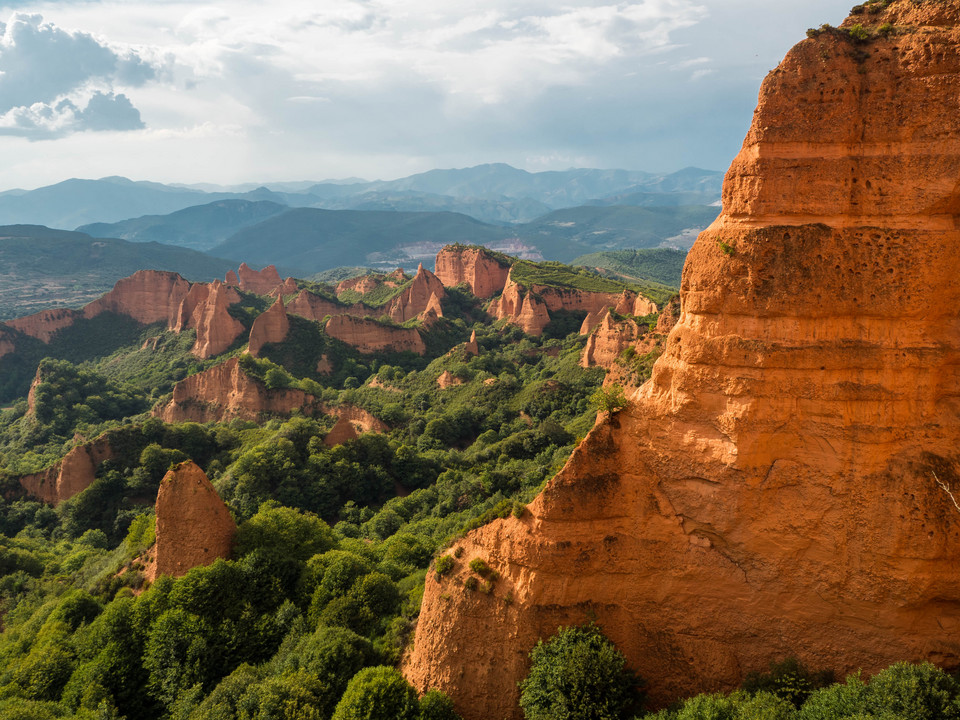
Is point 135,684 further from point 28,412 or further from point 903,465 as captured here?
point 28,412

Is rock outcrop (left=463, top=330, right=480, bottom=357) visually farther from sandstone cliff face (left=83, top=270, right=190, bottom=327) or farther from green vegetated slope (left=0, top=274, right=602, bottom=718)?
sandstone cliff face (left=83, top=270, right=190, bottom=327)

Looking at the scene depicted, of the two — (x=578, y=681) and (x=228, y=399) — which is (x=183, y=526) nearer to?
(x=578, y=681)

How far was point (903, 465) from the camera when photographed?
14.4 metres

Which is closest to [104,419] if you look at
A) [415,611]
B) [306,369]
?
[306,369]

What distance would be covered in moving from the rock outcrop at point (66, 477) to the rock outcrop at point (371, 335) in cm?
4019

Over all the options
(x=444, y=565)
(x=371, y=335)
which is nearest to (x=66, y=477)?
(x=444, y=565)

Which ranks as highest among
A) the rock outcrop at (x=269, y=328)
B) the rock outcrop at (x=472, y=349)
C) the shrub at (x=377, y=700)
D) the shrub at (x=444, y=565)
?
the rock outcrop at (x=269, y=328)

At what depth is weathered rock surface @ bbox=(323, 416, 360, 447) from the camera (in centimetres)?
4956

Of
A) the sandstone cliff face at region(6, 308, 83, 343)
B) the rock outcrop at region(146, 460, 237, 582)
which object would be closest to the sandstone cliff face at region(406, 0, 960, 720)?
the rock outcrop at region(146, 460, 237, 582)

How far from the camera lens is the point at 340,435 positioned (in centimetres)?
5009

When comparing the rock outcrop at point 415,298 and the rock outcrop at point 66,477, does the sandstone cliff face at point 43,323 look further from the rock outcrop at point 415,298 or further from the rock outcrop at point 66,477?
the rock outcrop at point 66,477

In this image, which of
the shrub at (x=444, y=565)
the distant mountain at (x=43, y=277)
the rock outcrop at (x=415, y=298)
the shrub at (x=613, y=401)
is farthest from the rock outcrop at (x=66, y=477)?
the distant mountain at (x=43, y=277)

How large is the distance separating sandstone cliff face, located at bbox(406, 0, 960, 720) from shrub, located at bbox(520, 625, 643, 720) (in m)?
1.18

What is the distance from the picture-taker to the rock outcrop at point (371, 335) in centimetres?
8388
